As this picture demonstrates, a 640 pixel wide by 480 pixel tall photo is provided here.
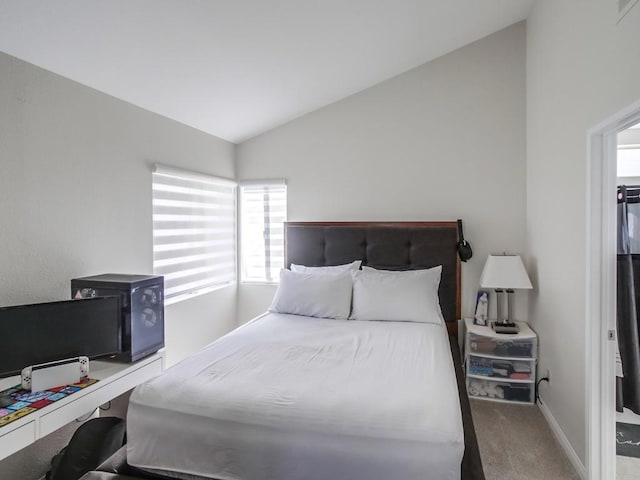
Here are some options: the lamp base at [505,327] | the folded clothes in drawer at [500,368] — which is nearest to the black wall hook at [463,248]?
the lamp base at [505,327]

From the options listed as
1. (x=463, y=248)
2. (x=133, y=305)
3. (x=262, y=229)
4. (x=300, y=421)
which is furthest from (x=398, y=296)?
(x=133, y=305)

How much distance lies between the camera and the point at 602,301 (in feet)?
6.13

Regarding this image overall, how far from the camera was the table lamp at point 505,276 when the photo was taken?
9.24ft

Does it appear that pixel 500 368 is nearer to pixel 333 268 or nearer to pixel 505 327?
pixel 505 327

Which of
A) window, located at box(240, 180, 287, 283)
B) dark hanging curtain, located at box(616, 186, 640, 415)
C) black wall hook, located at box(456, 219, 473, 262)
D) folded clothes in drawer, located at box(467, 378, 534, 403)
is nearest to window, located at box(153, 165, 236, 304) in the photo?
window, located at box(240, 180, 287, 283)

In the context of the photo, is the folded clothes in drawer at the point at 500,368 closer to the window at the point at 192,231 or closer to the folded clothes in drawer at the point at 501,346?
the folded clothes in drawer at the point at 501,346

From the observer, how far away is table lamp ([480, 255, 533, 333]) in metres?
2.82

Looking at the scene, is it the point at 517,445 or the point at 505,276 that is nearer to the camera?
the point at 517,445

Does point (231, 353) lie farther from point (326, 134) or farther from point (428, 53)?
point (428, 53)

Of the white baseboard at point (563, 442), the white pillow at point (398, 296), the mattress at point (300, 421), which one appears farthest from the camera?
the white pillow at point (398, 296)

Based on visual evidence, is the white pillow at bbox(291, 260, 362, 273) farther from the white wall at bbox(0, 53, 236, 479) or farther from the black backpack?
the black backpack

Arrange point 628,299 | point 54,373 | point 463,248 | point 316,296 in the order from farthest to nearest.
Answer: point 463,248 < point 316,296 < point 628,299 < point 54,373

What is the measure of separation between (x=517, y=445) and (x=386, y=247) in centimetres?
174

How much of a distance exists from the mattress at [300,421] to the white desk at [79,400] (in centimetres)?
29
